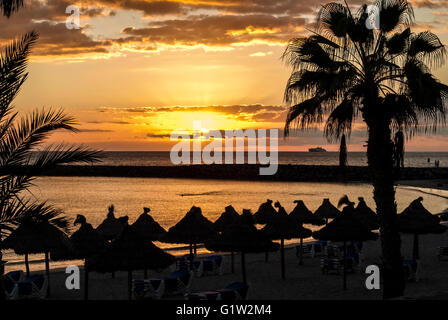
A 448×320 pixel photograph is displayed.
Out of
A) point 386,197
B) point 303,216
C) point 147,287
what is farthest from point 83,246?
point 303,216

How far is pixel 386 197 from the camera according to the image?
1398cm

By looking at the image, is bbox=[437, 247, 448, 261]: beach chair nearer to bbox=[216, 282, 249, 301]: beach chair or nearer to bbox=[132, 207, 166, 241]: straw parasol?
bbox=[132, 207, 166, 241]: straw parasol

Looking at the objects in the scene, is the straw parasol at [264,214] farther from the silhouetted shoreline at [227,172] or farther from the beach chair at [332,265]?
the silhouetted shoreline at [227,172]

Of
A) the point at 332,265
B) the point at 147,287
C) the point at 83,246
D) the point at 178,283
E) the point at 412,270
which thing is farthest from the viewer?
the point at 332,265

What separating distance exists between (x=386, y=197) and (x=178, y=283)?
626cm

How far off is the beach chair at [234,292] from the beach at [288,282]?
0.90 m

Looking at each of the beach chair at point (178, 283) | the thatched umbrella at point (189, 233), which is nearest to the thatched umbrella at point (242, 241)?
the beach chair at point (178, 283)

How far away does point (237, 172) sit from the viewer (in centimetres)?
13375

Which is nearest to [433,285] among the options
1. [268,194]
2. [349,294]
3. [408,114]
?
[349,294]

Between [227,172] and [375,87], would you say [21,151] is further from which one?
[227,172]
